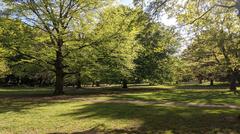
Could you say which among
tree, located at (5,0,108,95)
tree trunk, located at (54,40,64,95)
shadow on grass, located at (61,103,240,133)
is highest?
tree, located at (5,0,108,95)

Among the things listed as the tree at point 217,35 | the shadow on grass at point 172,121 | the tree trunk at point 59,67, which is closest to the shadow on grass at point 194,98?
the tree at point 217,35

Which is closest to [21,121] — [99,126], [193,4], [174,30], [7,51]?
[99,126]

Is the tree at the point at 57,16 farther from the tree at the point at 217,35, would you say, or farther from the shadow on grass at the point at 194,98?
the tree at the point at 217,35

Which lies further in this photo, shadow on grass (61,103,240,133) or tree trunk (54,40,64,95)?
tree trunk (54,40,64,95)

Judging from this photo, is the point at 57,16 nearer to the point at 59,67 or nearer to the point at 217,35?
the point at 59,67

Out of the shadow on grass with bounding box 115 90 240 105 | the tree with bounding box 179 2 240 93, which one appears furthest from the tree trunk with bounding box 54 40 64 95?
the tree with bounding box 179 2 240 93

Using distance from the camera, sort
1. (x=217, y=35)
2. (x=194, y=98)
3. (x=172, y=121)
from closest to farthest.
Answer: (x=172, y=121) < (x=194, y=98) < (x=217, y=35)

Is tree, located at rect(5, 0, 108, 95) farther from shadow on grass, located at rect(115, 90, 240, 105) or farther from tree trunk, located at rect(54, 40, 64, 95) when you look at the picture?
shadow on grass, located at rect(115, 90, 240, 105)

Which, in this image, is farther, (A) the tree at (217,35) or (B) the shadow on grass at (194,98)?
(B) the shadow on grass at (194,98)

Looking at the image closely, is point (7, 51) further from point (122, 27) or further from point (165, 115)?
point (165, 115)

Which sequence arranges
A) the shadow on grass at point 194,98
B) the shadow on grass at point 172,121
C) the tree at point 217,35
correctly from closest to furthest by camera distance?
the shadow on grass at point 172,121 < the tree at point 217,35 < the shadow on grass at point 194,98

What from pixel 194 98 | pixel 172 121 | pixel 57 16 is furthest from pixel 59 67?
pixel 172 121

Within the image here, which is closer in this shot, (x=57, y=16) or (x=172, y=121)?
(x=172, y=121)

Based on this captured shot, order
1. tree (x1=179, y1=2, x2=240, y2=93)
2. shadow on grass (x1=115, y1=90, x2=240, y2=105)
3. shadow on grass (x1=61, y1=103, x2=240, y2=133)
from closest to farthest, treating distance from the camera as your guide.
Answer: shadow on grass (x1=61, y1=103, x2=240, y2=133)
tree (x1=179, y1=2, x2=240, y2=93)
shadow on grass (x1=115, y1=90, x2=240, y2=105)
